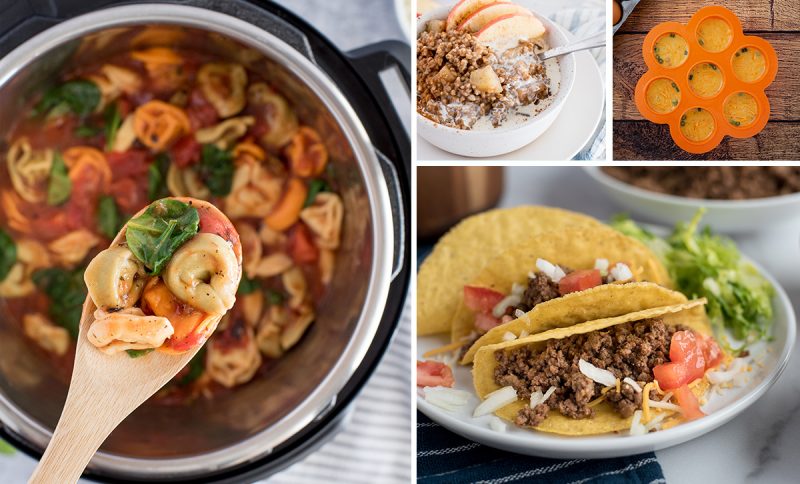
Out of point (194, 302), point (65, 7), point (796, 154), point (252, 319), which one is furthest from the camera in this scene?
point (252, 319)

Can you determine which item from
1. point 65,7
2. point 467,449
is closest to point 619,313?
point 467,449

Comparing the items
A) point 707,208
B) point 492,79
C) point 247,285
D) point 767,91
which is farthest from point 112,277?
point 707,208

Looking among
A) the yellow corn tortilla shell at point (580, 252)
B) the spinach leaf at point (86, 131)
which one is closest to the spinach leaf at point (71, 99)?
the spinach leaf at point (86, 131)

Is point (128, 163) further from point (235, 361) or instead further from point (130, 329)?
point (130, 329)

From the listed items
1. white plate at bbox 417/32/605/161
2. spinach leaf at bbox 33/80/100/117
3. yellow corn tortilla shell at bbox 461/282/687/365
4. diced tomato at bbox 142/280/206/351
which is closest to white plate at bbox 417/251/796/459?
yellow corn tortilla shell at bbox 461/282/687/365

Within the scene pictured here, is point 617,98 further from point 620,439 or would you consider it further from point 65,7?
point 65,7

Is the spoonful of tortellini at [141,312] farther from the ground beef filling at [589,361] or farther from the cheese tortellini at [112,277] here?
the ground beef filling at [589,361]
